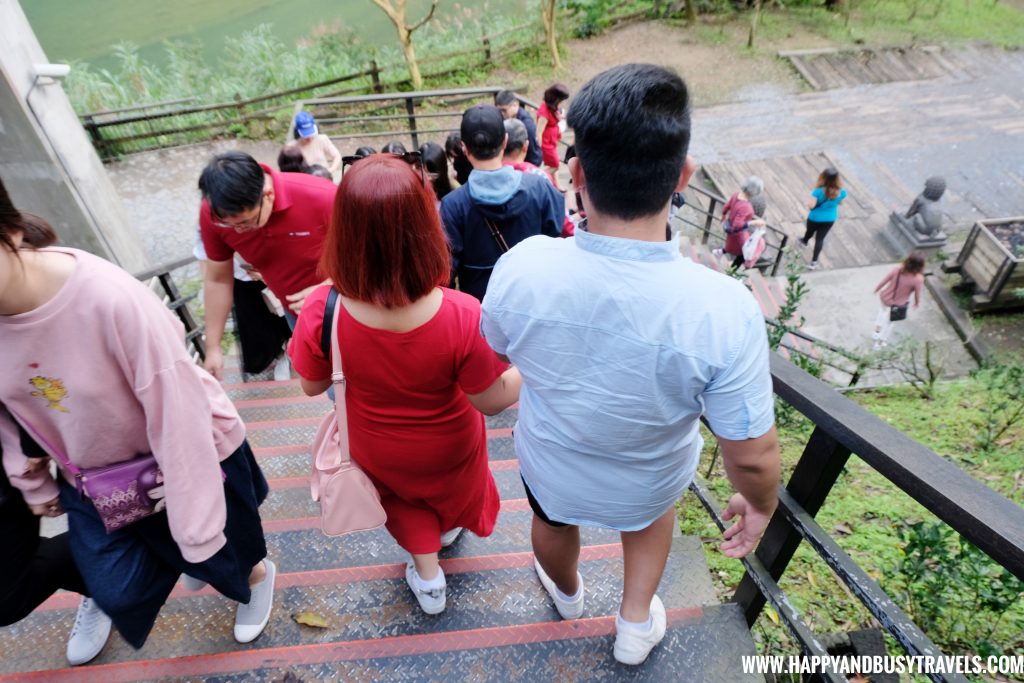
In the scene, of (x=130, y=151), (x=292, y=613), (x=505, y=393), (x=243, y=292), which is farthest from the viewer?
(x=130, y=151)

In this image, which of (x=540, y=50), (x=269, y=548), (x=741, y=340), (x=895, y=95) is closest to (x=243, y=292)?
(x=269, y=548)

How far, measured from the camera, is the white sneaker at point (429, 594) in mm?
1900

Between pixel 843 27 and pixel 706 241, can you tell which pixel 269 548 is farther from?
pixel 843 27

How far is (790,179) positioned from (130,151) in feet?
33.9

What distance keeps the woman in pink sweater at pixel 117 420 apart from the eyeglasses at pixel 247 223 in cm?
80

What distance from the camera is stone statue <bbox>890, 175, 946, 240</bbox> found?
25.9 ft

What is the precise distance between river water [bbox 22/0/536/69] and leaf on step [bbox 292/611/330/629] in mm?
15218

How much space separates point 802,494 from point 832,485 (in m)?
0.10

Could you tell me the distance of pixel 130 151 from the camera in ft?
30.3

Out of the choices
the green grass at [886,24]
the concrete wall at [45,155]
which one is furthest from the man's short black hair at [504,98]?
the green grass at [886,24]

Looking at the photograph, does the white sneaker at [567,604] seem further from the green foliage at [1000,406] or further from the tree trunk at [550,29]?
the tree trunk at [550,29]

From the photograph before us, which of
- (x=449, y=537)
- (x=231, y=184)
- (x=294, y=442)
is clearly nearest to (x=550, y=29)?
(x=294, y=442)

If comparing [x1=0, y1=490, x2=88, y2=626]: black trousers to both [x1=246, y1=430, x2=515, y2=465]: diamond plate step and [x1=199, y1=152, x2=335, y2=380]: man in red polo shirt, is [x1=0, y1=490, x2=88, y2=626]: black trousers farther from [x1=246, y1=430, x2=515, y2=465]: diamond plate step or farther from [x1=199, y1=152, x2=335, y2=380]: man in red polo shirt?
[x1=246, y1=430, x2=515, y2=465]: diamond plate step

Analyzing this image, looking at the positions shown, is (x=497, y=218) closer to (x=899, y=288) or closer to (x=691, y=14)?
(x=899, y=288)
